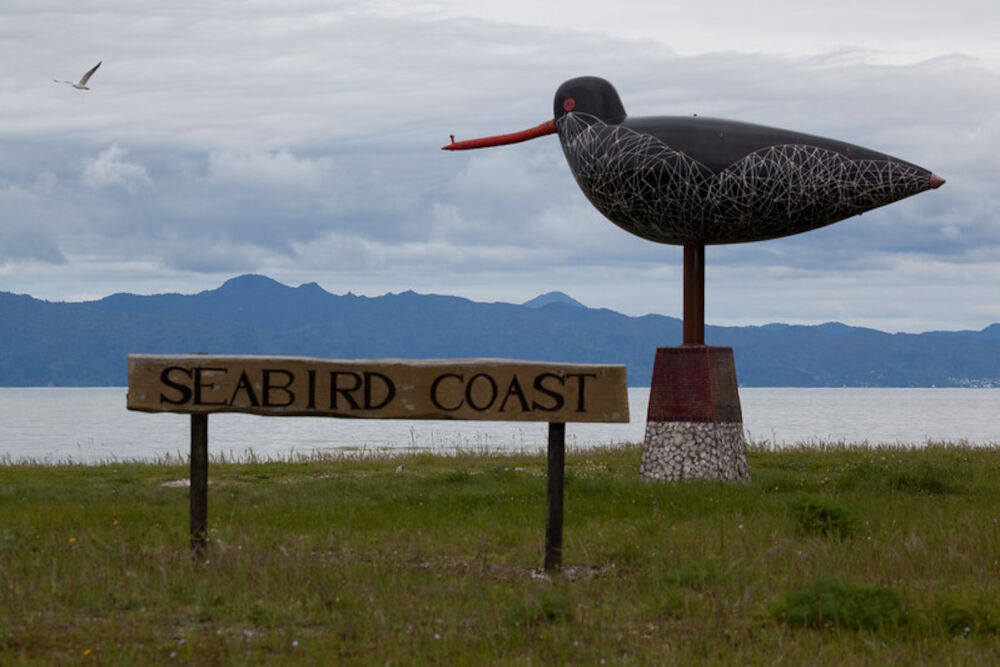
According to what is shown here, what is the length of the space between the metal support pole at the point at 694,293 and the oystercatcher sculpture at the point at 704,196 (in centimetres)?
1

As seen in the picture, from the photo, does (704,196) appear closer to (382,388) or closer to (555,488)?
(555,488)

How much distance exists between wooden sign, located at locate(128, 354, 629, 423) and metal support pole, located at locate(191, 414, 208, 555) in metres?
0.22

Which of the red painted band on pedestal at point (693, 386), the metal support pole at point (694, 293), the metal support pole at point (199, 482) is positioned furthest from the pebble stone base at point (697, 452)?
the metal support pole at point (199, 482)

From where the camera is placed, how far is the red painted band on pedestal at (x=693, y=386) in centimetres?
1498

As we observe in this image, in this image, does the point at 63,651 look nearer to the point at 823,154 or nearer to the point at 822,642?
the point at 822,642

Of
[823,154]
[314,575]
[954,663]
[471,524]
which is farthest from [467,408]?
[823,154]

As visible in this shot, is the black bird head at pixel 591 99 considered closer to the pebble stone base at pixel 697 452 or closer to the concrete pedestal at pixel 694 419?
the concrete pedestal at pixel 694 419

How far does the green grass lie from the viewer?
247 inches

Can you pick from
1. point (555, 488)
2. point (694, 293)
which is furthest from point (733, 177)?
point (555, 488)

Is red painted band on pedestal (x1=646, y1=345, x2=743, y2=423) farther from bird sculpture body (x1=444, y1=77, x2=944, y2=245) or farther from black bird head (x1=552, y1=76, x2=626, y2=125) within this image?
black bird head (x1=552, y1=76, x2=626, y2=125)

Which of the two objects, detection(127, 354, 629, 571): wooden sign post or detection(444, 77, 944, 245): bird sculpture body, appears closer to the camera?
detection(127, 354, 629, 571): wooden sign post

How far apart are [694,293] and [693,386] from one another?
1.36 meters

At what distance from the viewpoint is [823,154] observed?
14.7m

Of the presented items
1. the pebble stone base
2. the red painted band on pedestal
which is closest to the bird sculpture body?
the red painted band on pedestal
